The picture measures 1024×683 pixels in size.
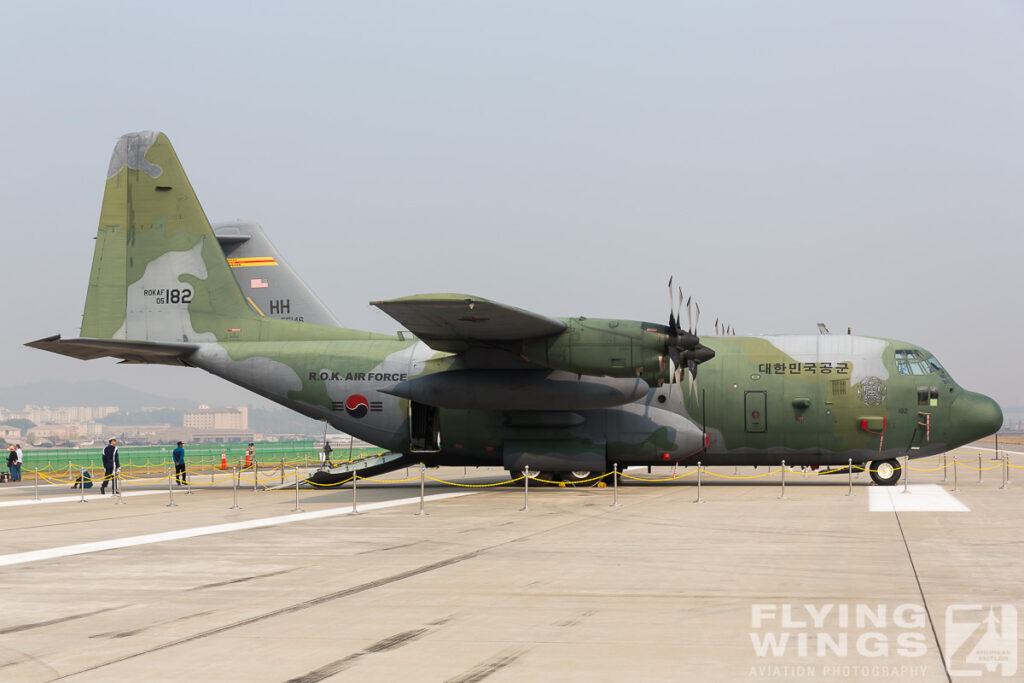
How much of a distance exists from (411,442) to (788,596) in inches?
722

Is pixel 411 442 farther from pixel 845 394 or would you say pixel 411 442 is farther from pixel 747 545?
pixel 747 545

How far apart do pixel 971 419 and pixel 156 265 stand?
22.7 metres

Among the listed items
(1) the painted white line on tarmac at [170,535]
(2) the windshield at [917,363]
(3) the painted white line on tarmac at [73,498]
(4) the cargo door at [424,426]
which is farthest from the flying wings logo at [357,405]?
(2) the windshield at [917,363]

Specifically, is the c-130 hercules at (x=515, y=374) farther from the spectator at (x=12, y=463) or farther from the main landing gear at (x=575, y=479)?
the spectator at (x=12, y=463)

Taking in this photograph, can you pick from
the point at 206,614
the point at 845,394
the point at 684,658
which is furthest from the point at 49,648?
the point at 845,394

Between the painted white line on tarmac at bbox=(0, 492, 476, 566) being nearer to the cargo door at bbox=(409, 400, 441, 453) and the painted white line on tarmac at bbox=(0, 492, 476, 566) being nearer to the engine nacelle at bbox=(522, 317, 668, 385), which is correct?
the cargo door at bbox=(409, 400, 441, 453)

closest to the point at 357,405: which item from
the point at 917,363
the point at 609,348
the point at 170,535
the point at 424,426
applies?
the point at 424,426

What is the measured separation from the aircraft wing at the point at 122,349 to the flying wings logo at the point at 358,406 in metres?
4.54

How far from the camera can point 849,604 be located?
30.8 ft

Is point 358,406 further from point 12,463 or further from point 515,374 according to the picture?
point 12,463

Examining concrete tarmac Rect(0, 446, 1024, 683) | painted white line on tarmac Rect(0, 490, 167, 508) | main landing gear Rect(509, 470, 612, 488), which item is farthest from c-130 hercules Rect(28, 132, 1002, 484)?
concrete tarmac Rect(0, 446, 1024, 683)

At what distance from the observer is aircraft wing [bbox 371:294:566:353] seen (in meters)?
21.2

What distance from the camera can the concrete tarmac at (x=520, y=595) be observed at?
7.27 meters

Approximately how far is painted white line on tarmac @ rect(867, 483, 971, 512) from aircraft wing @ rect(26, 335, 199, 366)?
60.5ft
